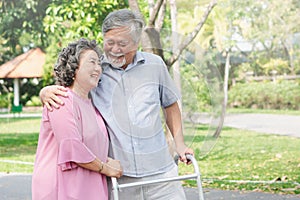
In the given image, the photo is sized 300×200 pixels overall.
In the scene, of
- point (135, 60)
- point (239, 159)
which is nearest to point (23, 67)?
point (239, 159)

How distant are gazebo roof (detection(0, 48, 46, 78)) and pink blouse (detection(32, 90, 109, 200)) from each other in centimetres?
3463

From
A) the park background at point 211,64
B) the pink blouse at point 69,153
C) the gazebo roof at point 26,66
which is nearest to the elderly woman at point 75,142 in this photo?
the pink blouse at point 69,153

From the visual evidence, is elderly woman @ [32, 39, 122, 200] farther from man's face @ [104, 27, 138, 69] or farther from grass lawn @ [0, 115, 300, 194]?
grass lawn @ [0, 115, 300, 194]

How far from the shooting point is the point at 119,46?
116 inches

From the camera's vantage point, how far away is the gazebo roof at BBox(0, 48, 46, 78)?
37953 mm

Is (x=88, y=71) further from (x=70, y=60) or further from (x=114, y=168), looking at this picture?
(x=114, y=168)

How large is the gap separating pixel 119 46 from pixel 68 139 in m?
0.51

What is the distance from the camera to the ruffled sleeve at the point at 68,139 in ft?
9.00

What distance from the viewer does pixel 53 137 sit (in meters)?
2.80

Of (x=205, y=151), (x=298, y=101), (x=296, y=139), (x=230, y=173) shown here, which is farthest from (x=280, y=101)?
(x=205, y=151)

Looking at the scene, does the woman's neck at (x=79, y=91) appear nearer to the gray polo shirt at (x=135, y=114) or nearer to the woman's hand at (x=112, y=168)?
the gray polo shirt at (x=135, y=114)

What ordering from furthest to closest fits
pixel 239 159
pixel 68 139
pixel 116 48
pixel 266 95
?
pixel 266 95 → pixel 239 159 → pixel 116 48 → pixel 68 139

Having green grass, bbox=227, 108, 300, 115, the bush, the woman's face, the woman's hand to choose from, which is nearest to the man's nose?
the woman's face

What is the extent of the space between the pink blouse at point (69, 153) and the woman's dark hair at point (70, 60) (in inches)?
2.7
